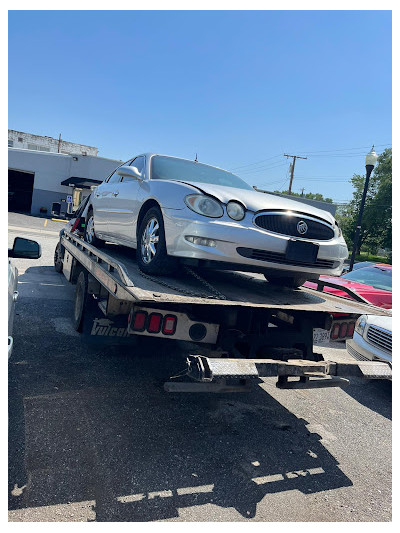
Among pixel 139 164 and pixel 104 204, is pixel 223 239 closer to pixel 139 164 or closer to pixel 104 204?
pixel 139 164

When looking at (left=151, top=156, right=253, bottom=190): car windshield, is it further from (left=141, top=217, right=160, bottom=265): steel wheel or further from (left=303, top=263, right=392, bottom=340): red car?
(left=303, top=263, right=392, bottom=340): red car

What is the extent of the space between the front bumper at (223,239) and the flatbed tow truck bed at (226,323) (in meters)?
0.30

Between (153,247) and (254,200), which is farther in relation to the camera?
(153,247)

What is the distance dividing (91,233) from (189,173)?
2268 mm

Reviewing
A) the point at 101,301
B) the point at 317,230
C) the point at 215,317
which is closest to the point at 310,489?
the point at 215,317

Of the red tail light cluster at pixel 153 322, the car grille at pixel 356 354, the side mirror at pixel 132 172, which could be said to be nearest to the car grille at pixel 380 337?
the car grille at pixel 356 354

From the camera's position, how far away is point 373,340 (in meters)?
4.77

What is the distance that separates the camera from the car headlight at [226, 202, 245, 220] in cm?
354

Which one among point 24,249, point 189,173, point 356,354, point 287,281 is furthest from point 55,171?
point 356,354

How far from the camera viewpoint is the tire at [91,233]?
A: 6.11 metres

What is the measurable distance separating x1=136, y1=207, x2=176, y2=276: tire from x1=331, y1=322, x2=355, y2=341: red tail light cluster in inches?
64.5

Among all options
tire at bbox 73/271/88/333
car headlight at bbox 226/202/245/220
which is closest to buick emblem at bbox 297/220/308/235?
car headlight at bbox 226/202/245/220

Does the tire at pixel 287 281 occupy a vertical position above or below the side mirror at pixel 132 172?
below

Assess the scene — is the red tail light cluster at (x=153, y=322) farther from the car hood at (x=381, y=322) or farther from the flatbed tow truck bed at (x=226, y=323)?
the car hood at (x=381, y=322)
